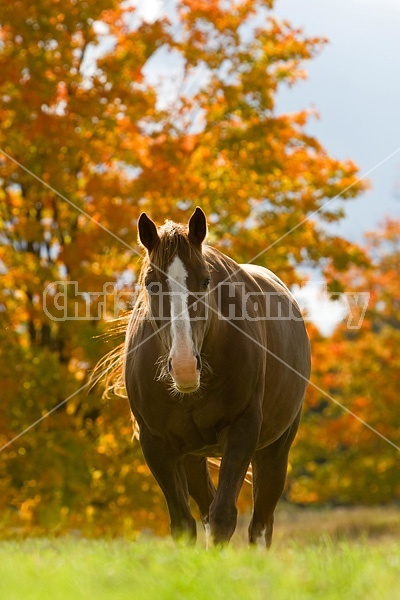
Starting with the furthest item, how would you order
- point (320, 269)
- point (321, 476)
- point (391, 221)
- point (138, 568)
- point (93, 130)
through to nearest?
point (391, 221) < point (321, 476) < point (320, 269) < point (93, 130) < point (138, 568)

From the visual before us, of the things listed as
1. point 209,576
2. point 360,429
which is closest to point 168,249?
point 209,576

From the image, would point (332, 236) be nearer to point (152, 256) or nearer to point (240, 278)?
point (240, 278)

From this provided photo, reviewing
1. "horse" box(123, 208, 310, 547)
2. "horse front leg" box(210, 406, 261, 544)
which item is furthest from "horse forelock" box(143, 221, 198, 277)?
"horse front leg" box(210, 406, 261, 544)

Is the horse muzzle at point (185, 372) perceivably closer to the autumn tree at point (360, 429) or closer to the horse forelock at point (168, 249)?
the horse forelock at point (168, 249)

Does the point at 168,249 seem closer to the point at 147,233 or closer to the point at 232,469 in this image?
the point at 147,233

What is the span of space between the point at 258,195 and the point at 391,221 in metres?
21.1

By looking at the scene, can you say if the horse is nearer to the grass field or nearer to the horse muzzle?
the horse muzzle

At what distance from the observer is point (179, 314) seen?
5.95m

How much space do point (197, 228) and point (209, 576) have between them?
10.0ft

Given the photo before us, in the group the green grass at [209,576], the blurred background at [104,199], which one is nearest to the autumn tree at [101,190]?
the blurred background at [104,199]

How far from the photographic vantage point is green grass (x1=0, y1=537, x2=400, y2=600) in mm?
3555

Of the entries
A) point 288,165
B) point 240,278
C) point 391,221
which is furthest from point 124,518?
point 391,221

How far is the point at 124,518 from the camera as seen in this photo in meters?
14.4

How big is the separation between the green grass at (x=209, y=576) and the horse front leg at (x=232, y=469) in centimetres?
155
